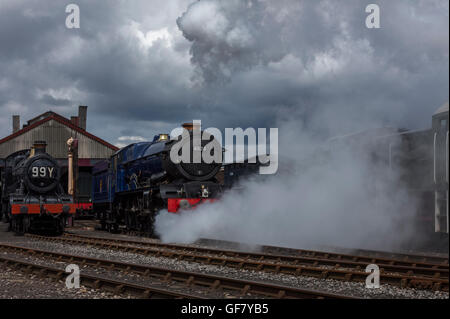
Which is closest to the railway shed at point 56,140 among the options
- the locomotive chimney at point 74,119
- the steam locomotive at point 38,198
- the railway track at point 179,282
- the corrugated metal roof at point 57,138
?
the corrugated metal roof at point 57,138

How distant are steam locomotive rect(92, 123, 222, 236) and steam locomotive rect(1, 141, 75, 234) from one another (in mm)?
2154

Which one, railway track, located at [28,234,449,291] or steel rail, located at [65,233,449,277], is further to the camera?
steel rail, located at [65,233,449,277]

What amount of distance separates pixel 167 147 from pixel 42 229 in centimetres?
823

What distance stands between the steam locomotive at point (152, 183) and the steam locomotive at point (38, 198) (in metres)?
2.15

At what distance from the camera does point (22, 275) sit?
10195mm

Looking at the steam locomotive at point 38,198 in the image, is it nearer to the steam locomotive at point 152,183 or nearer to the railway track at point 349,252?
the steam locomotive at point 152,183

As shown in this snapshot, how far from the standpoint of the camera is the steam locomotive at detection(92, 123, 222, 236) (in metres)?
16.1

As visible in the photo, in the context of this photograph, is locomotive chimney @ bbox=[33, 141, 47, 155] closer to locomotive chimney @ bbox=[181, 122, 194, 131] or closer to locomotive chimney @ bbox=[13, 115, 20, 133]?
locomotive chimney @ bbox=[181, 122, 194, 131]

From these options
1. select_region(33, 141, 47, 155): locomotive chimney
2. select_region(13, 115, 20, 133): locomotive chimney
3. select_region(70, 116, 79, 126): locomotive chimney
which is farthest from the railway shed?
select_region(33, 141, 47, 155): locomotive chimney

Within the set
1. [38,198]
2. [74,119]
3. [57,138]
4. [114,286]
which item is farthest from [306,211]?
[74,119]

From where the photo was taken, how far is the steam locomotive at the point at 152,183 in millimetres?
16094

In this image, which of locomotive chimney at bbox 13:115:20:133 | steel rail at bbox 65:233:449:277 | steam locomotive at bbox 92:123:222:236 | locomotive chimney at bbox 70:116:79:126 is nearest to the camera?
steel rail at bbox 65:233:449:277

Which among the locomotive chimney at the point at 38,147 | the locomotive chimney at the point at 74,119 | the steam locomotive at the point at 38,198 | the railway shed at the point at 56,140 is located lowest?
the steam locomotive at the point at 38,198

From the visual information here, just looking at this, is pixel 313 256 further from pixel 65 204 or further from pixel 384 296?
pixel 65 204
